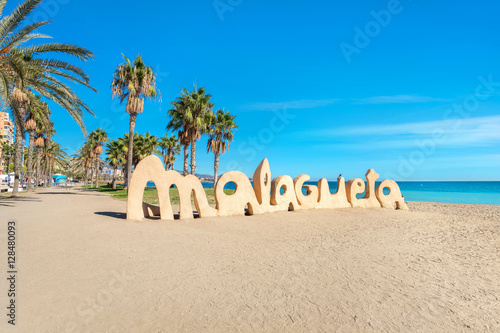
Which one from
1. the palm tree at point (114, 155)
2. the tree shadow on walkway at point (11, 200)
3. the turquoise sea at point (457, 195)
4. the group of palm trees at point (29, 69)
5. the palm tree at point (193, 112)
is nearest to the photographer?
the group of palm trees at point (29, 69)

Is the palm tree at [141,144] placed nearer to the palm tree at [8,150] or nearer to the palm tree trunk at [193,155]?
the palm tree trunk at [193,155]

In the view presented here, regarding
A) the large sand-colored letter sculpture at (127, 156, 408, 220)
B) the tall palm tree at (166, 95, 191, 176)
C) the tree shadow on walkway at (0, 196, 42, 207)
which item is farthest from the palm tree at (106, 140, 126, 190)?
the large sand-colored letter sculpture at (127, 156, 408, 220)

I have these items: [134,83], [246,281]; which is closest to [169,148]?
[134,83]

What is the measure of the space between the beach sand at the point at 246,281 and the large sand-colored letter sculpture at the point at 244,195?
1797 mm

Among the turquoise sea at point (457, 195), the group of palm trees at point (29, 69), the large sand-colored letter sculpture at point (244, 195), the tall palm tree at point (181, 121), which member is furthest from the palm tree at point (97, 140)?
the turquoise sea at point (457, 195)

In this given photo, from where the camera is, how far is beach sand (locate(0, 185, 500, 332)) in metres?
3.63

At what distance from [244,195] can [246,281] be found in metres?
7.91

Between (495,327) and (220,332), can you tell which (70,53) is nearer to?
(220,332)

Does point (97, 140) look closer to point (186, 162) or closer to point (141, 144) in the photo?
point (141, 144)

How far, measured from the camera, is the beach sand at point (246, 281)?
3633 millimetres

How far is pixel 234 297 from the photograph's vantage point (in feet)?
A: 14.1

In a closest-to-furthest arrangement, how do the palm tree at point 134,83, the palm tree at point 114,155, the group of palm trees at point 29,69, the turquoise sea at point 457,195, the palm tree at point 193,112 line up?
the group of palm trees at point 29,69, the palm tree at point 134,83, the palm tree at point 193,112, the turquoise sea at point 457,195, the palm tree at point 114,155

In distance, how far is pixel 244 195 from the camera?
1283 centimetres

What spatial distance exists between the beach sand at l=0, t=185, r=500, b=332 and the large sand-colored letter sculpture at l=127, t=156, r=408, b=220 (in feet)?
5.89
